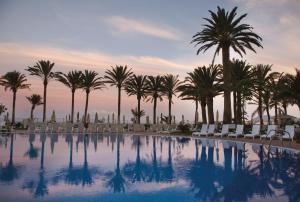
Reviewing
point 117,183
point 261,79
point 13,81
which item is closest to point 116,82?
point 13,81

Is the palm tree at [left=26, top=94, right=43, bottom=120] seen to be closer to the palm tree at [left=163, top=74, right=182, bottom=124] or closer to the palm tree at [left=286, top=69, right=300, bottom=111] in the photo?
the palm tree at [left=163, top=74, right=182, bottom=124]

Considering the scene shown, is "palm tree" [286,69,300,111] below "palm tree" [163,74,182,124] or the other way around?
below

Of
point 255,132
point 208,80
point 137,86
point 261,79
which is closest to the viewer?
point 255,132

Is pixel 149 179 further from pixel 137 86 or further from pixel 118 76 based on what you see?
pixel 137 86

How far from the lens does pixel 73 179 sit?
27.8 ft

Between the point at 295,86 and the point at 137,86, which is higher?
the point at 137,86

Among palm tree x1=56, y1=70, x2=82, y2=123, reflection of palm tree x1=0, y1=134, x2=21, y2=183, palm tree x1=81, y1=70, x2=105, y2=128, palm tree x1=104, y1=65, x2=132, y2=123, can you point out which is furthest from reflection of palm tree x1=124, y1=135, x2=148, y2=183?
palm tree x1=81, y1=70, x2=105, y2=128

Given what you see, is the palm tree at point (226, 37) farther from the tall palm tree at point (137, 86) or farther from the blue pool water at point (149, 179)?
the tall palm tree at point (137, 86)

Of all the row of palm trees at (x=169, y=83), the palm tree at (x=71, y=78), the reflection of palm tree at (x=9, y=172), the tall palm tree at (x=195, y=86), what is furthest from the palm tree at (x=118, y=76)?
the reflection of palm tree at (x=9, y=172)

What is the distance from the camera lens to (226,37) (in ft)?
93.0

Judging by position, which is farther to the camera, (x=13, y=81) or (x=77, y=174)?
(x=13, y=81)

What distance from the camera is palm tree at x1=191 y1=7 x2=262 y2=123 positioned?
91.3ft

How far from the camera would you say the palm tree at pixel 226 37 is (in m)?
27.8

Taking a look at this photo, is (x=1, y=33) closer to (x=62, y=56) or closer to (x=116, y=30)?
(x=62, y=56)
